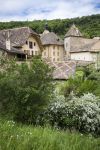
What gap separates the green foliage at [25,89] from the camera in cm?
1633

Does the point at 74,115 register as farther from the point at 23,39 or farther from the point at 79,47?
the point at 79,47

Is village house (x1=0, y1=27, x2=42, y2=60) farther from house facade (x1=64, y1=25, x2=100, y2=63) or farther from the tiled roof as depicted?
house facade (x1=64, y1=25, x2=100, y2=63)

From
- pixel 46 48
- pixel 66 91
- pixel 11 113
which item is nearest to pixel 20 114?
pixel 11 113

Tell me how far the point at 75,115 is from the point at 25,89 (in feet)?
12.2

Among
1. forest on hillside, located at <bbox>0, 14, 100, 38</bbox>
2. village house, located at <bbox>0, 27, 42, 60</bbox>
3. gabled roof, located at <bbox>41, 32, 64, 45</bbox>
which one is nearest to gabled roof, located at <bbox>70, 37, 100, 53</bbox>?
gabled roof, located at <bbox>41, 32, 64, 45</bbox>

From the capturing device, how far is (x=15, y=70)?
686 inches

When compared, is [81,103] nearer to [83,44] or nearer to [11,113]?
[11,113]

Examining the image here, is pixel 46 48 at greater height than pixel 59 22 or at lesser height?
lesser

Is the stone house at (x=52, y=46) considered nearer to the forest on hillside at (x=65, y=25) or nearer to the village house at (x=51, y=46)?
the village house at (x=51, y=46)

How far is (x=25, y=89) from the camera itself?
16.4 meters

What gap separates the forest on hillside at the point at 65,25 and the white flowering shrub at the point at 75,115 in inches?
4388

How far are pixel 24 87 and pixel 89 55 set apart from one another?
73.7 metres

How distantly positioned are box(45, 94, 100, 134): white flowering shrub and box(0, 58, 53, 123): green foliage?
1.37 meters

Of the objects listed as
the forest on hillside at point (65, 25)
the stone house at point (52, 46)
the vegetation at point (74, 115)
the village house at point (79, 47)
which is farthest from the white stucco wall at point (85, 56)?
the vegetation at point (74, 115)
